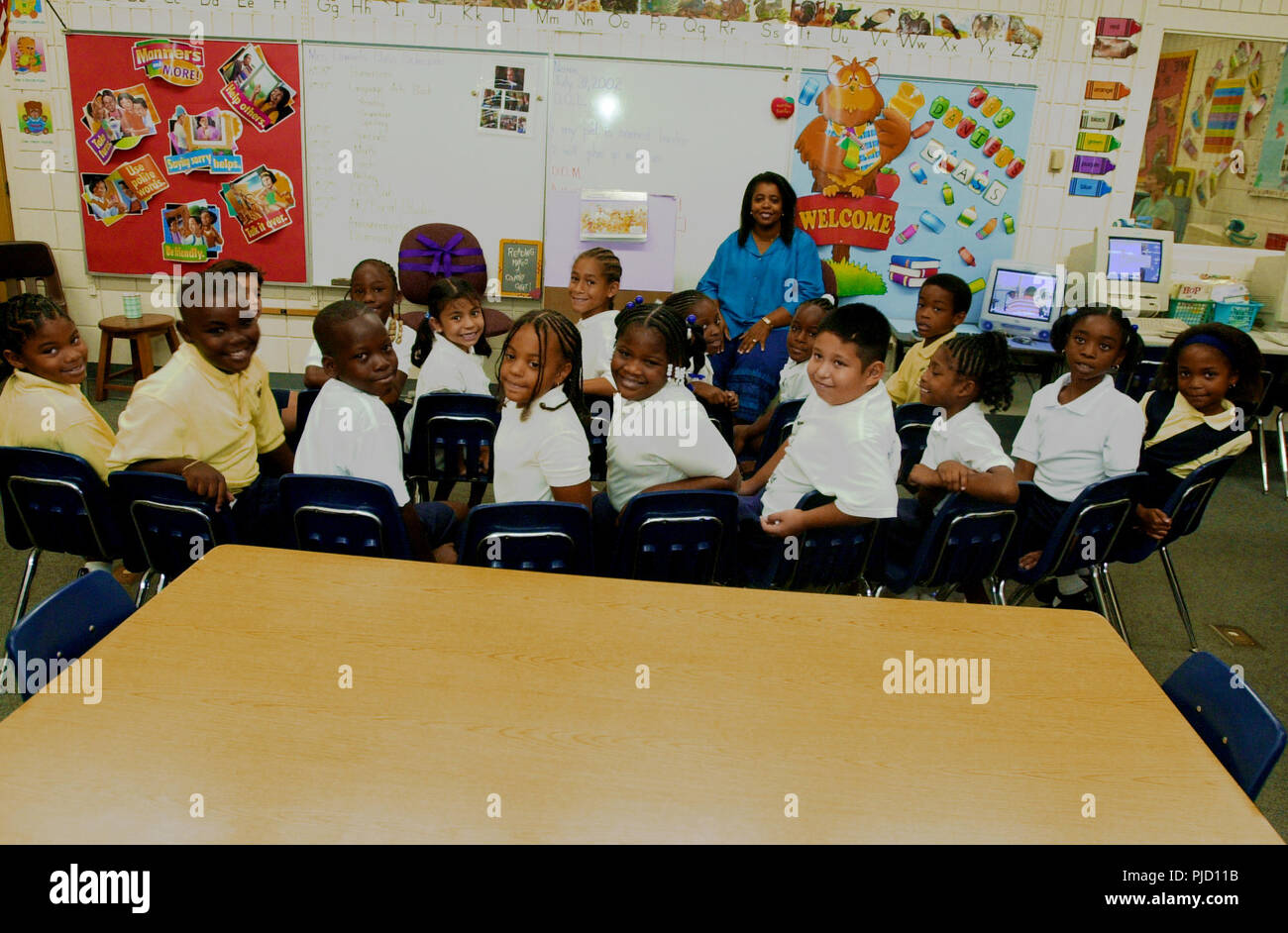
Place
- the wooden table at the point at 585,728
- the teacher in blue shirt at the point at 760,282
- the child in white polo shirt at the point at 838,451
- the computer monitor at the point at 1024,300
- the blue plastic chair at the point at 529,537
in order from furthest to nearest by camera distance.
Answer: the computer monitor at the point at 1024,300 < the teacher in blue shirt at the point at 760,282 < the child in white polo shirt at the point at 838,451 < the blue plastic chair at the point at 529,537 < the wooden table at the point at 585,728

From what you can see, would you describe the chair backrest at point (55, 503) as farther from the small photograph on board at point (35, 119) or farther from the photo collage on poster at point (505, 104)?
the small photograph on board at point (35, 119)

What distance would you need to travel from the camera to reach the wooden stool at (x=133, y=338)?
16.2ft

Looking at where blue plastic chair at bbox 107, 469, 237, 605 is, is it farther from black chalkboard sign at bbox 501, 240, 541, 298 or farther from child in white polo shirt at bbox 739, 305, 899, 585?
black chalkboard sign at bbox 501, 240, 541, 298

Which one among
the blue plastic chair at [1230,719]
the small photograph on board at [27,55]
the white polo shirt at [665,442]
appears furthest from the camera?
the small photograph on board at [27,55]

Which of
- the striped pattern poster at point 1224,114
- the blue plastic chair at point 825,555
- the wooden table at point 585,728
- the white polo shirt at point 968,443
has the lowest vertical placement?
the blue plastic chair at point 825,555

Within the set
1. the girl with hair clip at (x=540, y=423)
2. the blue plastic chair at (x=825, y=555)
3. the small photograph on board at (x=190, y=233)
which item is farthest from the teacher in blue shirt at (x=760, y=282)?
the small photograph on board at (x=190, y=233)

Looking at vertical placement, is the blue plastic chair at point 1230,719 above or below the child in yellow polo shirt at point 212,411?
below

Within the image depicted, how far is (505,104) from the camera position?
5.02m

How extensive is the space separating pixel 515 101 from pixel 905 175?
2.24 meters

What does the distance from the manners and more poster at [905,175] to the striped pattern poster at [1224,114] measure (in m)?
2.27

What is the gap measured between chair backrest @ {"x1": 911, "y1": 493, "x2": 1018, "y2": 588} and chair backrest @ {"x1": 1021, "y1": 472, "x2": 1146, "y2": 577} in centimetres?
15

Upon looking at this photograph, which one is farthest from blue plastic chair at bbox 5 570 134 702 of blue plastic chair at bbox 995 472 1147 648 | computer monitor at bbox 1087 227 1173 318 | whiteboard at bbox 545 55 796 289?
computer monitor at bbox 1087 227 1173 318
